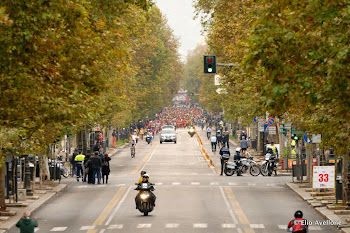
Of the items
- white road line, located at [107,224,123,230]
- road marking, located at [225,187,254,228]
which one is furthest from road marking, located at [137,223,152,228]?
road marking, located at [225,187,254,228]

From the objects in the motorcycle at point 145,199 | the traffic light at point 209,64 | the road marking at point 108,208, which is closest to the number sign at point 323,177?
the traffic light at point 209,64

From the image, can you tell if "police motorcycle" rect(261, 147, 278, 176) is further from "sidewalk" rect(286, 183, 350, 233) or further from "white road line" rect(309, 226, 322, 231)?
"white road line" rect(309, 226, 322, 231)

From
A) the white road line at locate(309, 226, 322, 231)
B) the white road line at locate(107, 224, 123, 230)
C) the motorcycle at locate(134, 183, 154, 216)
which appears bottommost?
the white road line at locate(309, 226, 322, 231)

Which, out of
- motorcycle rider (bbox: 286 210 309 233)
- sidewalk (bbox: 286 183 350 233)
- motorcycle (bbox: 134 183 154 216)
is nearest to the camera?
motorcycle rider (bbox: 286 210 309 233)

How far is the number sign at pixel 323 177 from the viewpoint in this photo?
32.0 m

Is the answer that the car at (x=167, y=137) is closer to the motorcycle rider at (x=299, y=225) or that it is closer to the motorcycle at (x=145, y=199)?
the motorcycle at (x=145, y=199)

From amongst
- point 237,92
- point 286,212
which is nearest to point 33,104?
point 286,212

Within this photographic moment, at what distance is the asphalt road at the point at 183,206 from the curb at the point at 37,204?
0.28 m

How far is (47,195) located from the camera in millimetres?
36531

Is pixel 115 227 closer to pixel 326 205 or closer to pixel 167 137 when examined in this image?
pixel 326 205

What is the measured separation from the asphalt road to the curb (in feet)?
0.91

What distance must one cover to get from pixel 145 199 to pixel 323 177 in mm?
7476

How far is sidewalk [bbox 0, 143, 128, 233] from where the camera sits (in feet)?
90.2

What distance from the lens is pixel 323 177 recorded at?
105 ft
